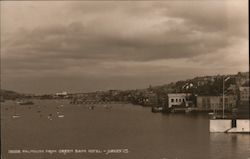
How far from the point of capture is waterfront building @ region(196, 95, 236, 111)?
7211 mm

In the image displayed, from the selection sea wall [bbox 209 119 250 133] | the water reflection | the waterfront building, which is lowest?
the water reflection

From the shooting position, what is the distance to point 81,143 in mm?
6023

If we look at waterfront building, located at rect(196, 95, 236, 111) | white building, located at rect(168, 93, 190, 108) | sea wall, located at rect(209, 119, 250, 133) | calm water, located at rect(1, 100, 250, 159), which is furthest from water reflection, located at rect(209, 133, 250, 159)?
white building, located at rect(168, 93, 190, 108)

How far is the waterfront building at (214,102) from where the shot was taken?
7211 mm

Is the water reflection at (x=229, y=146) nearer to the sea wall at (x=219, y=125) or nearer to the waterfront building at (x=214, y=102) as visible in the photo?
the sea wall at (x=219, y=125)

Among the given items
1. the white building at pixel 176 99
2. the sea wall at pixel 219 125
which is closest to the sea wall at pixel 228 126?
the sea wall at pixel 219 125

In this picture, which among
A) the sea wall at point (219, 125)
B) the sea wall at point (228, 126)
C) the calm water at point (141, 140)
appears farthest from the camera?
the sea wall at point (219, 125)

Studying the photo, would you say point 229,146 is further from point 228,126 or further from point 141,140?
point 228,126

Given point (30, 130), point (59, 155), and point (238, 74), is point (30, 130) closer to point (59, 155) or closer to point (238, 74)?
point (59, 155)

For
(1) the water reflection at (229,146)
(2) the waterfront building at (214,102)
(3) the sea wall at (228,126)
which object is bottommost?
(1) the water reflection at (229,146)

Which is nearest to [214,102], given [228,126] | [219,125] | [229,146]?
[219,125]

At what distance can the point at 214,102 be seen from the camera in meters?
7.59

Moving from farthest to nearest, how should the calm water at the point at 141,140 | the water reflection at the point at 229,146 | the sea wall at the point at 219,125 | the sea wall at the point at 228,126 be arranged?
the sea wall at the point at 219,125, the sea wall at the point at 228,126, the water reflection at the point at 229,146, the calm water at the point at 141,140

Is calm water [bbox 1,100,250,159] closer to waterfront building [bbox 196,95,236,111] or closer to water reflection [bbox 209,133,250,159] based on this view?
water reflection [bbox 209,133,250,159]
